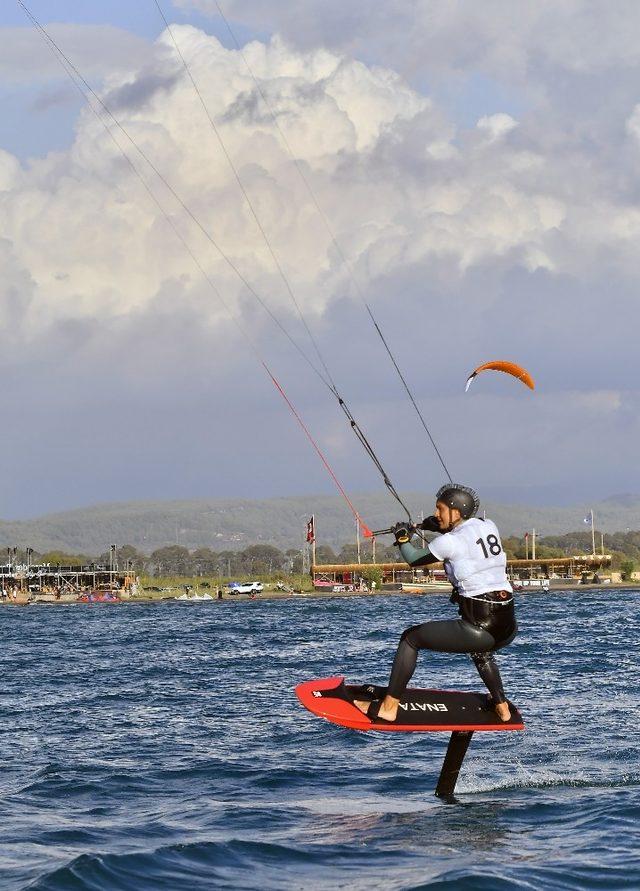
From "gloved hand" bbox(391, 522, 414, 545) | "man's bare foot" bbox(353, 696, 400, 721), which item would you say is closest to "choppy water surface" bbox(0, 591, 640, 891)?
"man's bare foot" bbox(353, 696, 400, 721)

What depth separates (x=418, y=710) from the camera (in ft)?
46.0

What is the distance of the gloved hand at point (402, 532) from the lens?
1370 centimetres

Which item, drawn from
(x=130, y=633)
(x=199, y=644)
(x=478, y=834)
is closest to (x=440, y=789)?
(x=478, y=834)

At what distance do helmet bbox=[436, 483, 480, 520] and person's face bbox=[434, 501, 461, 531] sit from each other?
32 mm

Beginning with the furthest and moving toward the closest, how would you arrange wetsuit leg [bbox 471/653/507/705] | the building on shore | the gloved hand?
the building on shore
wetsuit leg [bbox 471/653/507/705]
the gloved hand

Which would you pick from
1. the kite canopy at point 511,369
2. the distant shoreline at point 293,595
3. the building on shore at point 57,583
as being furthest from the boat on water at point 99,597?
the kite canopy at point 511,369

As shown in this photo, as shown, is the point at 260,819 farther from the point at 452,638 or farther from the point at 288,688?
the point at 288,688

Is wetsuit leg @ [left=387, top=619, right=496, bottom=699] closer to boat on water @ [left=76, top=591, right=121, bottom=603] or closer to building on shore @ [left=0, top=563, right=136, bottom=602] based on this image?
boat on water @ [left=76, top=591, right=121, bottom=603]

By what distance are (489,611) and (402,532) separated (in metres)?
1.20

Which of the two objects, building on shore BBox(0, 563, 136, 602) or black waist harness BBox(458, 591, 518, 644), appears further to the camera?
building on shore BBox(0, 563, 136, 602)

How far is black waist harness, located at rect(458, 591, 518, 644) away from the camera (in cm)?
1350

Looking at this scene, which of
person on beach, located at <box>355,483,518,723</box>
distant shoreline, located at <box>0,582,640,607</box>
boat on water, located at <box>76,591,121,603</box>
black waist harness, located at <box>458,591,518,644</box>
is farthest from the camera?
boat on water, located at <box>76,591,121,603</box>

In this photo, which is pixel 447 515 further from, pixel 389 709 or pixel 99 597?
pixel 99 597

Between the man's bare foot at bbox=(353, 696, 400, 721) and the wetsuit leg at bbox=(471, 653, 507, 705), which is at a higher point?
the wetsuit leg at bbox=(471, 653, 507, 705)
